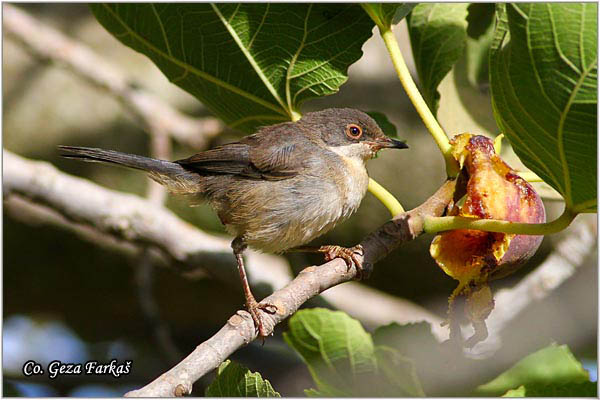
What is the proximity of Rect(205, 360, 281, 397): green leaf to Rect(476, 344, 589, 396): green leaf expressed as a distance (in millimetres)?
784

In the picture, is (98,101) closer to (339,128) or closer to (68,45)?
(68,45)

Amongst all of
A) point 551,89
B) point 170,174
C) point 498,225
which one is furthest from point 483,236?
point 170,174

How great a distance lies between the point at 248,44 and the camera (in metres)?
2.30

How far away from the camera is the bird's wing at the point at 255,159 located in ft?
9.64

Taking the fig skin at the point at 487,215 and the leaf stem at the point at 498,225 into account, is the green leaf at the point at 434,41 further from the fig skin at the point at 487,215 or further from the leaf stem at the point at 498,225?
the leaf stem at the point at 498,225

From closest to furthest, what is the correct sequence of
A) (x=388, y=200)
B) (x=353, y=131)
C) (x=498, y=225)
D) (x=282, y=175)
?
(x=498, y=225) → (x=388, y=200) → (x=282, y=175) → (x=353, y=131)

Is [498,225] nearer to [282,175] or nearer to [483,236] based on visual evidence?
[483,236]

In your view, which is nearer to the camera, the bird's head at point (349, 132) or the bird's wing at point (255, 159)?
the bird's wing at point (255, 159)

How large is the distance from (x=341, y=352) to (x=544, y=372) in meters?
0.63

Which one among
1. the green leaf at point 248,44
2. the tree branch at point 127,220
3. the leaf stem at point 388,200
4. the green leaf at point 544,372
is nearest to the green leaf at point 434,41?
the green leaf at point 248,44

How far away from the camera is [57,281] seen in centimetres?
430

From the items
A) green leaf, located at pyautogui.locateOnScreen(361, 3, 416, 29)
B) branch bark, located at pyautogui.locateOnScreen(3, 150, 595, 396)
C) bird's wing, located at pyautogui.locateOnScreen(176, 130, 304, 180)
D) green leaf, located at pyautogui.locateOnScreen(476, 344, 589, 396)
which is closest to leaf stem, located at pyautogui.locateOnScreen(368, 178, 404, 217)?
green leaf, located at pyautogui.locateOnScreen(361, 3, 416, 29)

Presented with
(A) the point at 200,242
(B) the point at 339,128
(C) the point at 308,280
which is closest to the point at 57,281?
(A) the point at 200,242

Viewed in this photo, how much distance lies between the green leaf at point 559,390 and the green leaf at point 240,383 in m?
0.72
